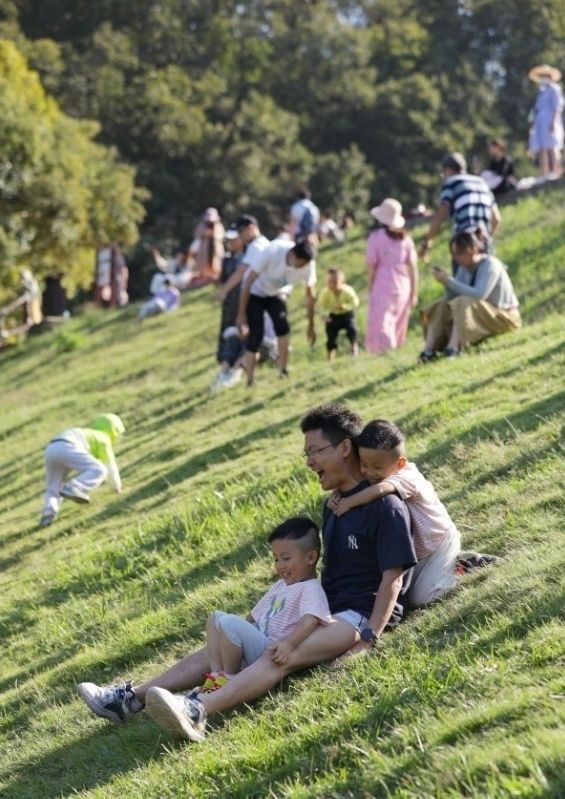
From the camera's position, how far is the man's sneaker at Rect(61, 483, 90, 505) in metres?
11.0

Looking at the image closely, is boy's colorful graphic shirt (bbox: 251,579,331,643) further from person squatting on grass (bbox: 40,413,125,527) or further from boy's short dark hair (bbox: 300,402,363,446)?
person squatting on grass (bbox: 40,413,125,527)

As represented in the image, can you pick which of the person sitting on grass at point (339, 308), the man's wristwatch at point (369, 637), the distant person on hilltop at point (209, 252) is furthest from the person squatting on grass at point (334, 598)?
the distant person on hilltop at point (209, 252)

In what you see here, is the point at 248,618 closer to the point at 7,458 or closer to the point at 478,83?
the point at 7,458

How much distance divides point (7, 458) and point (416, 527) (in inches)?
409

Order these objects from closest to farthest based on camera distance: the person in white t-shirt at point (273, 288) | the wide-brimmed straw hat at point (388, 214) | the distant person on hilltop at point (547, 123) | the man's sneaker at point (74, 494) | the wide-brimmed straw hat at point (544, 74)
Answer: the man's sneaker at point (74, 494)
the person in white t-shirt at point (273, 288)
the wide-brimmed straw hat at point (388, 214)
the wide-brimmed straw hat at point (544, 74)
the distant person on hilltop at point (547, 123)

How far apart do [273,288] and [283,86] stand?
110 ft

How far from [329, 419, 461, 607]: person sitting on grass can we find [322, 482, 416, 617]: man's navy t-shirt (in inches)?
3.8

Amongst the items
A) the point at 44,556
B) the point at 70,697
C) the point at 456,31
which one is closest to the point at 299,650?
the point at 70,697

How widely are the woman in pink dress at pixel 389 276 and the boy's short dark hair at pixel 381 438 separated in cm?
814

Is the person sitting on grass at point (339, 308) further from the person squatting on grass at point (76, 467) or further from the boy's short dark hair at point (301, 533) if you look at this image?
the boy's short dark hair at point (301, 533)

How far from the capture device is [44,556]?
1045 centimetres

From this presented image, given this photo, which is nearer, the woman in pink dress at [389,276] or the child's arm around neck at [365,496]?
the child's arm around neck at [365,496]

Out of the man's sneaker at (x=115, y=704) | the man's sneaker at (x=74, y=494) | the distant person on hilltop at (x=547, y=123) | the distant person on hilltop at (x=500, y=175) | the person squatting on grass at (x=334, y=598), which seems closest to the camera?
the person squatting on grass at (x=334, y=598)

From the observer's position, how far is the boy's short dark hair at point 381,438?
6.46m
